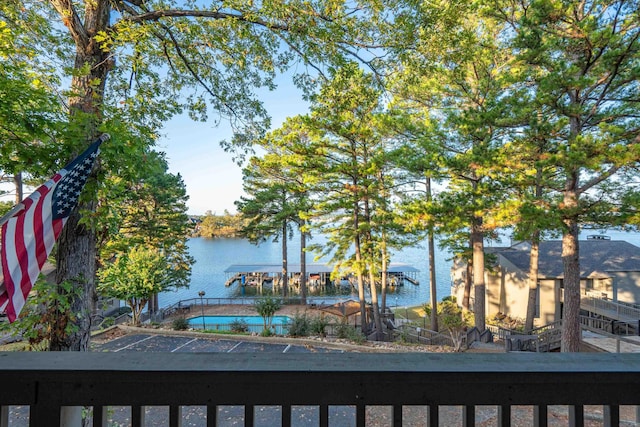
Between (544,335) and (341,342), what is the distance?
8157mm

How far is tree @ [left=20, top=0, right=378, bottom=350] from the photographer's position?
3.47 meters

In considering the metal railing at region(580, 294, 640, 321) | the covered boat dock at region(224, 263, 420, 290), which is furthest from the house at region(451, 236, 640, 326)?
the covered boat dock at region(224, 263, 420, 290)

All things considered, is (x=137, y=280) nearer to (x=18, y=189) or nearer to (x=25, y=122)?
(x=18, y=189)

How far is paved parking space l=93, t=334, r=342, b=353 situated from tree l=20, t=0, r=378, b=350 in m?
7.73

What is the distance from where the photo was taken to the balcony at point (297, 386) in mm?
1024

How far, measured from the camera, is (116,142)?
2.88 metres

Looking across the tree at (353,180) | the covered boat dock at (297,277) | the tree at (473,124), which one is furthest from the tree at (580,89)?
the covered boat dock at (297,277)

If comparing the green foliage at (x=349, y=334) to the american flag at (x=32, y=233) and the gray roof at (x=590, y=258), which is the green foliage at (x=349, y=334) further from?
the american flag at (x=32, y=233)

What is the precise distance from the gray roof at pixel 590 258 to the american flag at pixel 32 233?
63.7 ft

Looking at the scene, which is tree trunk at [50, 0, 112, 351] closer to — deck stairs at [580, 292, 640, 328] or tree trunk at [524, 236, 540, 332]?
tree trunk at [524, 236, 540, 332]

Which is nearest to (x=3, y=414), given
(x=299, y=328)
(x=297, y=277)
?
(x=299, y=328)

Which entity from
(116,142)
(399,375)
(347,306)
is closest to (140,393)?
(399,375)

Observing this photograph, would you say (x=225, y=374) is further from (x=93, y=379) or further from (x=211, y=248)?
(x=211, y=248)

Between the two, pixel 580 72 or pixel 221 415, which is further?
pixel 580 72
